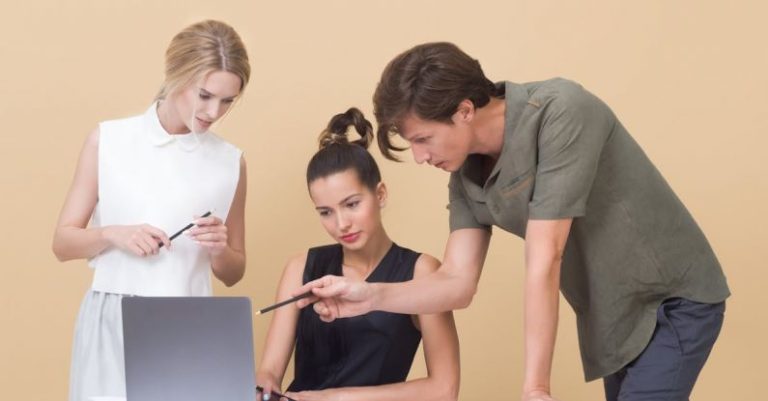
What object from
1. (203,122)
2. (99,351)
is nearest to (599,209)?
(203,122)

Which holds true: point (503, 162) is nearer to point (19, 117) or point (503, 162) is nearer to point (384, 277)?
point (384, 277)

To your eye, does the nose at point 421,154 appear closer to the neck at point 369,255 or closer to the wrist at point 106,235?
the neck at point 369,255

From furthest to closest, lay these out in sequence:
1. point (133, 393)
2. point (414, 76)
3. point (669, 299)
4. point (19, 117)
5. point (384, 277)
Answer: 1. point (19, 117)
2. point (384, 277)
3. point (669, 299)
4. point (414, 76)
5. point (133, 393)

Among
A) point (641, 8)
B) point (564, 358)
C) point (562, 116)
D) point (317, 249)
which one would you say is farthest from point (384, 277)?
point (641, 8)

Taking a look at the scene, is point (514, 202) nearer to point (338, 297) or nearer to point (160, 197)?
point (338, 297)

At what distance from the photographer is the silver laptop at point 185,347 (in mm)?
1471

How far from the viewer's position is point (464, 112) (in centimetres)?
160

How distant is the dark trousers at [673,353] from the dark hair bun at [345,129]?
673 millimetres

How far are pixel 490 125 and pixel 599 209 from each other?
210 millimetres

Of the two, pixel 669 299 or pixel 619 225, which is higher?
pixel 619 225

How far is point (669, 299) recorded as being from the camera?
1697 mm

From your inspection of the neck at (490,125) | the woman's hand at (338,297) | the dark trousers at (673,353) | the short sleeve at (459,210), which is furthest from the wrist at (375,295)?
the dark trousers at (673,353)

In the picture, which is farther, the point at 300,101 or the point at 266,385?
the point at 300,101

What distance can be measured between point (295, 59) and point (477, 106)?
1137 millimetres
